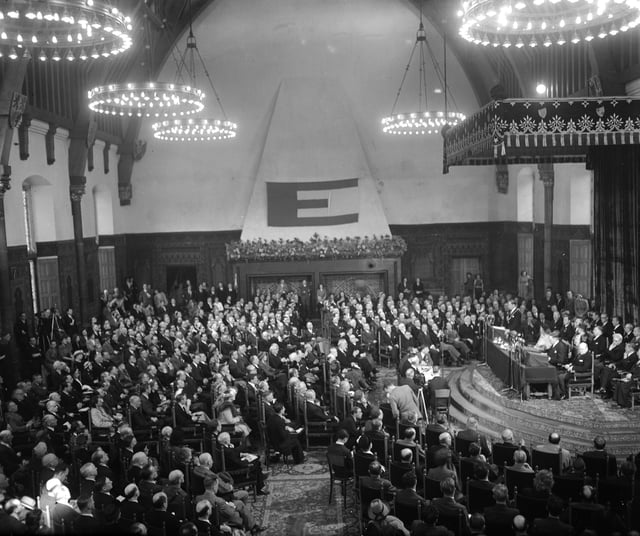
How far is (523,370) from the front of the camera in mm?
12211

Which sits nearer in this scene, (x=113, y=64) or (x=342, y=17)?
(x=113, y=64)

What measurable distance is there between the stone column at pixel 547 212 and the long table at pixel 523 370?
8.47 meters

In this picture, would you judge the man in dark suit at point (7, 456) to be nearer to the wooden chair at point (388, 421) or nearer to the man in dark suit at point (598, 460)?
the wooden chair at point (388, 421)

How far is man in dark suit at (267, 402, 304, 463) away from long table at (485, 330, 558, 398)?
4.38 m

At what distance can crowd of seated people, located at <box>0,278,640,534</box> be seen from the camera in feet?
25.3

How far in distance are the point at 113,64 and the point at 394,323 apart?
11875 mm

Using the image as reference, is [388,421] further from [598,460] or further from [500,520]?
[500,520]

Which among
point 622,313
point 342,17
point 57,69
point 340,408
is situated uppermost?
point 342,17

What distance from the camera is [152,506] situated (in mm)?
7254

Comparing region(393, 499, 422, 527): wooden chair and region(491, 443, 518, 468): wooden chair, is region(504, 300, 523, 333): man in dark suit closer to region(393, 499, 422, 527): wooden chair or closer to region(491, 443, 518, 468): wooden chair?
region(491, 443, 518, 468): wooden chair

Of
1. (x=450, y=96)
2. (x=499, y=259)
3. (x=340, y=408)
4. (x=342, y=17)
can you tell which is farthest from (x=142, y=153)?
(x=340, y=408)

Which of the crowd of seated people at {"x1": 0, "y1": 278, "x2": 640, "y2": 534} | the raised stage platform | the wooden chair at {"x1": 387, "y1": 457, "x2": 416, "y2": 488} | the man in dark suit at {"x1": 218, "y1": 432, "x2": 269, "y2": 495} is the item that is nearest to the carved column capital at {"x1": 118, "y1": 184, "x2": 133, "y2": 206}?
the crowd of seated people at {"x1": 0, "y1": 278, "x2": 640, "y2": 534}

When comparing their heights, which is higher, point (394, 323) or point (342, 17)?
point (342, 17)

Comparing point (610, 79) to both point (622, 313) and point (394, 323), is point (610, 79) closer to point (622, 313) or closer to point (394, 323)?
point (622, 313)
